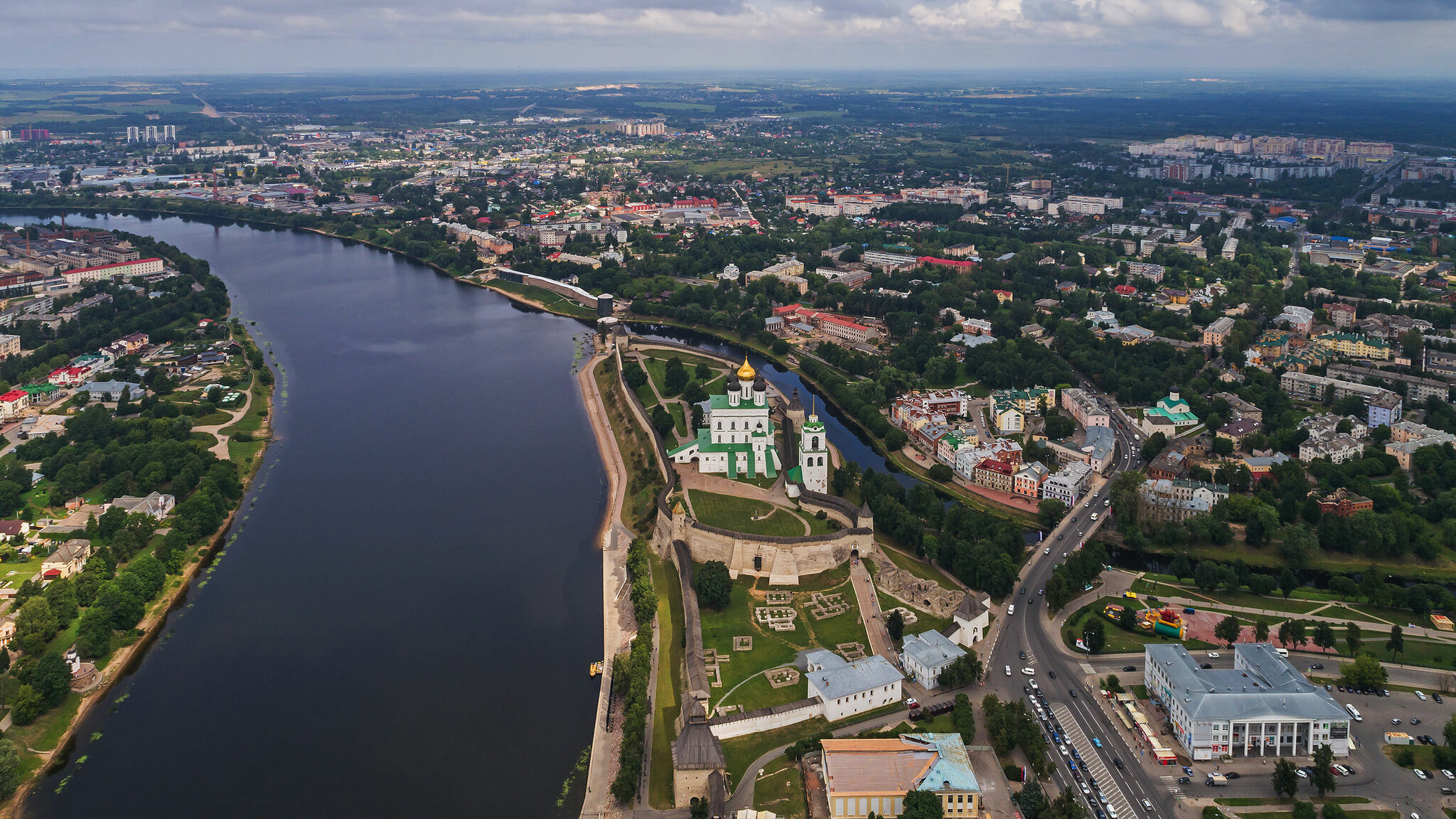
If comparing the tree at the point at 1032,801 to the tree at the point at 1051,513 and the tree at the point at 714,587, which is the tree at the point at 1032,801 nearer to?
the tree at the point at 714,587

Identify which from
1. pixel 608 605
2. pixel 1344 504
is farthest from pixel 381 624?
pixel 1344 504

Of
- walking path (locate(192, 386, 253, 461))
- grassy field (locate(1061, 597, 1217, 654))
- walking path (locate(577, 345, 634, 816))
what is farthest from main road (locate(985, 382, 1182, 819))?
walking path (locate(192, 386, 253, 461))

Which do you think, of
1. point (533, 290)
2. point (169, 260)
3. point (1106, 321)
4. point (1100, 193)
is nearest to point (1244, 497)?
point (1106, 321)

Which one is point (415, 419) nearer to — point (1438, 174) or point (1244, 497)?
point (1244, 497)

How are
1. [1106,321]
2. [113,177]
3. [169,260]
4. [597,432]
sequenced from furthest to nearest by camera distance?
[113,177] → [169,260] → [1106,321] → [597,432]

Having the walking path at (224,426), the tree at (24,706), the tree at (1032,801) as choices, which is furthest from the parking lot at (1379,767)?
the walking path at (224,426)

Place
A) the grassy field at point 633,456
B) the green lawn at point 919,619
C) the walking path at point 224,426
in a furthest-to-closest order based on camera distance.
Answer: the walking path at point 224,426 → the grassy field at point 633,456 → the green lawn at point 919,619
